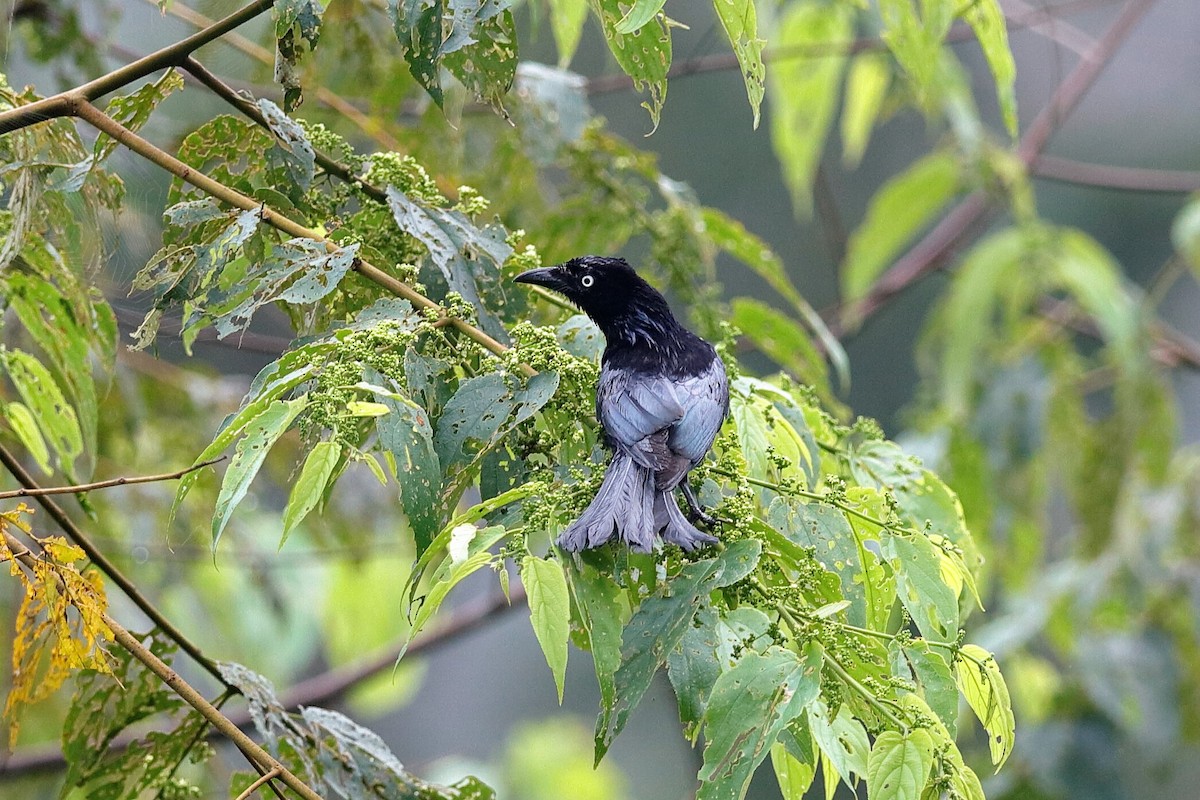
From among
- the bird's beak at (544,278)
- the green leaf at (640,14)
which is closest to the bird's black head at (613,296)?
the bird's beak at (544,278)

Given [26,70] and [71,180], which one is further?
[26,70]

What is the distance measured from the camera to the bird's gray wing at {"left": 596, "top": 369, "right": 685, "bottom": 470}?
2023 millimetres

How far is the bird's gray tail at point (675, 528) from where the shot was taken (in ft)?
5.68

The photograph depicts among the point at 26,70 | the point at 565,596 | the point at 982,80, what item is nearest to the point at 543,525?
the point at 565,596

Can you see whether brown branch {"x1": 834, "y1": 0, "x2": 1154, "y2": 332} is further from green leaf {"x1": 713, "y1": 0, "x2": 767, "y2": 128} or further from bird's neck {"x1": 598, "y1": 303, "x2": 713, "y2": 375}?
green leaf {"x1": 713, "y1": 0, "x2": 767, "y2": 128}

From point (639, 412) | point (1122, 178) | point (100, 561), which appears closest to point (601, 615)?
point (639, 412)

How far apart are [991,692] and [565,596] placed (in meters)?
0.59

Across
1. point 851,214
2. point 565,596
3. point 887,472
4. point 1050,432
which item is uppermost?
point 565,596

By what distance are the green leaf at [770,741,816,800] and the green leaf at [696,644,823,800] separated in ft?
0.51

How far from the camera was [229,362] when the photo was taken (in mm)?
Answer: 10859

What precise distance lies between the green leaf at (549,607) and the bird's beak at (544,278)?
3.42 feet

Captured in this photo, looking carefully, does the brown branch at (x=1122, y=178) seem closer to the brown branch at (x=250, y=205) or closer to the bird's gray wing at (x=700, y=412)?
the bird's gray wing at (x=700, y=412)

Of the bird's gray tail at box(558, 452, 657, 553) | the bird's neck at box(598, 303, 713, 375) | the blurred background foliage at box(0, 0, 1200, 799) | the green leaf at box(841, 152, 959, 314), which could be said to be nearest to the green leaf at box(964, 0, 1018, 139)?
the blurred background foliage at box(0, 0, 1200, 799)

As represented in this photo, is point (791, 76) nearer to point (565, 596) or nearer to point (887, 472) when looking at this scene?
point (887, 472)
